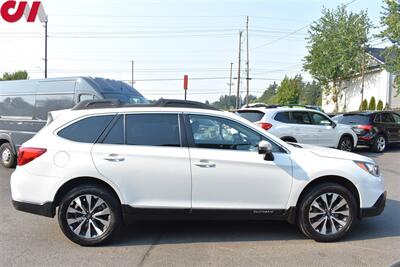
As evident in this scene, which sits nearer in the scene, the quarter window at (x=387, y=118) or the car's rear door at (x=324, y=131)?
the car's rear door at (x=324, y=131)

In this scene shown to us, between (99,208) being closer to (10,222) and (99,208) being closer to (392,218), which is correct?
(10,222)

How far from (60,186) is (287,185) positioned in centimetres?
274

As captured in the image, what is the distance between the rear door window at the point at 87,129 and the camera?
4809 millimetres

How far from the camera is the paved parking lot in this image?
4242 millimetres

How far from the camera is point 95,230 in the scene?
4.71 metres

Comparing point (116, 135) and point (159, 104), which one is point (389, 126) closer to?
point (159, 104)

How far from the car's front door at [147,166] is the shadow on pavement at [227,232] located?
0.54 m

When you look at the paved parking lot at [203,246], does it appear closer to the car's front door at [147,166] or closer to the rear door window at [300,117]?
the car's front door at [147,166]

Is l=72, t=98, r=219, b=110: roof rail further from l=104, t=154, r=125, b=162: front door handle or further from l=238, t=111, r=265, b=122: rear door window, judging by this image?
l=238, t=111, r=265, b=122: rear door window

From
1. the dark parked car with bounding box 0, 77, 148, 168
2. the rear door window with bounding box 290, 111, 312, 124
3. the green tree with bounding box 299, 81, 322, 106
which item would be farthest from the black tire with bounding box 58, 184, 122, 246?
the green tree with bounding box 299, 81, 322, 106

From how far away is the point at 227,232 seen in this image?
17.1 feet

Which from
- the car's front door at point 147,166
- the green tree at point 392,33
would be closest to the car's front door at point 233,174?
the car's front door at point 147,166

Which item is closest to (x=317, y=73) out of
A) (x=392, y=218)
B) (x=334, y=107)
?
(x=334, y=107)

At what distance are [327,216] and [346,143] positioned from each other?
8.69 metres
